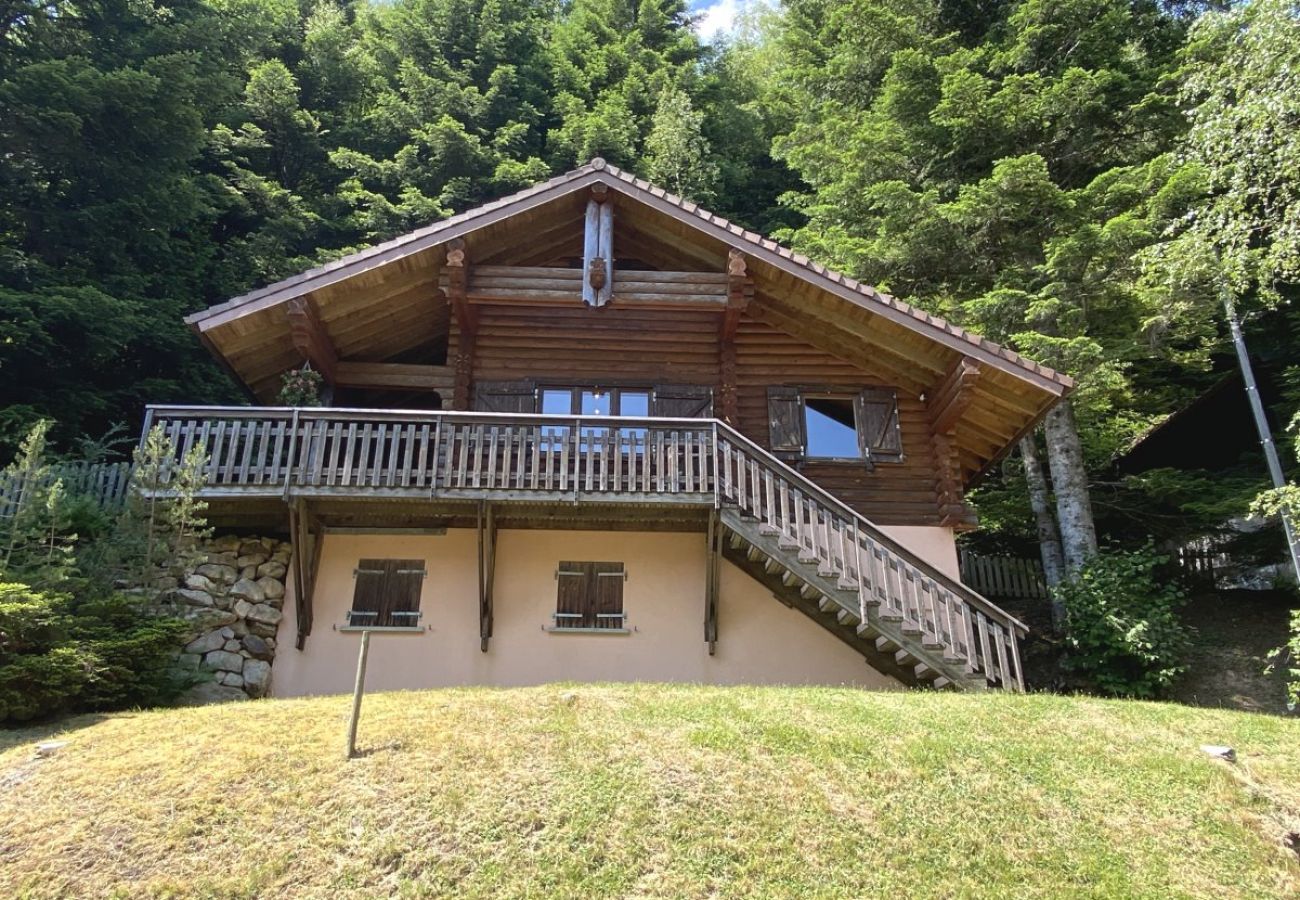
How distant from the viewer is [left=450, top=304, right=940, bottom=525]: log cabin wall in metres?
14.3

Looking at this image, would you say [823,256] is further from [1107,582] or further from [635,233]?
[1107,582]

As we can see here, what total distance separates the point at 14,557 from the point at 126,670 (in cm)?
231

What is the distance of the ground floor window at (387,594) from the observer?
41.5 feet

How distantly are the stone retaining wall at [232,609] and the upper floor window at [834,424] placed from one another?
7800 millimetres

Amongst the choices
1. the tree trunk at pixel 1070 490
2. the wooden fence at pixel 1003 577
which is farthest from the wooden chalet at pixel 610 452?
the wooden fence at pixel 1003 577

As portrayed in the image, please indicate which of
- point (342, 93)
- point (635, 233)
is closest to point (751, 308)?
point (635, 233)

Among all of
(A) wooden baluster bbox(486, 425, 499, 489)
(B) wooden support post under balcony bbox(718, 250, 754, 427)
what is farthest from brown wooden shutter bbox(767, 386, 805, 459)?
(A) wooden baluster bbox(486, 425, 499, 489)

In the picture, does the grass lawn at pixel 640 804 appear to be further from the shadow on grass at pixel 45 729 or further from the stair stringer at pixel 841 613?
the stair stringer at pixel 841 613

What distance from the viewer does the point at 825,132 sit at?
21.5 meters

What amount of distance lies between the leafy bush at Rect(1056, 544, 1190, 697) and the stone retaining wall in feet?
40.1

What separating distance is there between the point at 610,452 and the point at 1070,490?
363 inches

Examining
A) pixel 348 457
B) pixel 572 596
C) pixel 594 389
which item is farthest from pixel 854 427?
pixel 348 457

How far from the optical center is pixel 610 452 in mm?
12492

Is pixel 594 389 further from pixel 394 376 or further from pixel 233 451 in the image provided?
pixel 233 451
